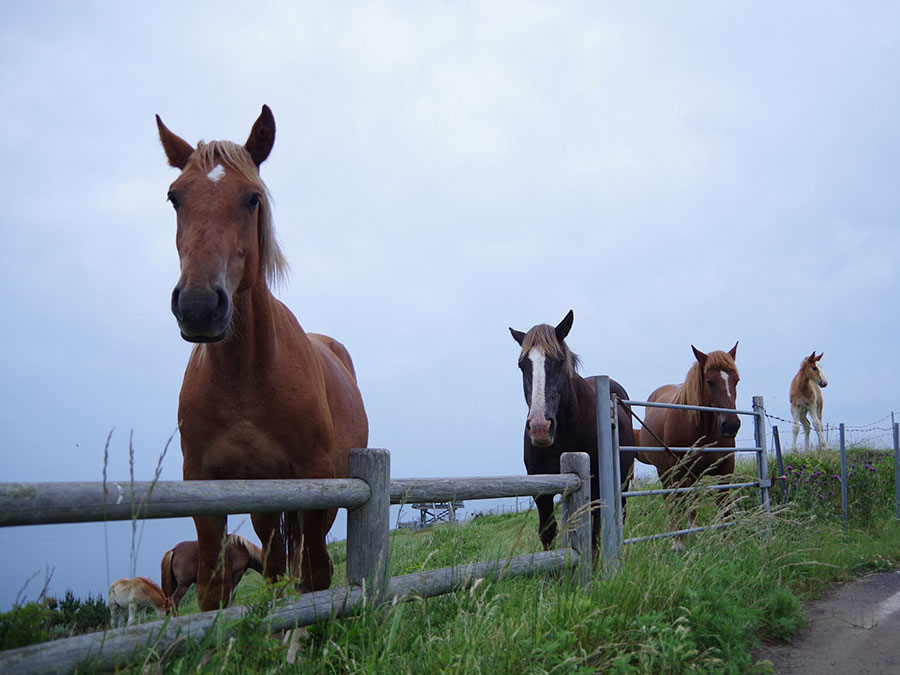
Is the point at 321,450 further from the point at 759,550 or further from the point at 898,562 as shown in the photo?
the point at 898,562

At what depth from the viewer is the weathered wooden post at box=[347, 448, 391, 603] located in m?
3.14

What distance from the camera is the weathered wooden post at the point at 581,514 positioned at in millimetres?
4539

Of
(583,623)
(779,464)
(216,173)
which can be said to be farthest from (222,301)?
(779,464)

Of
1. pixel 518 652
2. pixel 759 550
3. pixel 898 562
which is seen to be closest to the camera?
pixel 518 652

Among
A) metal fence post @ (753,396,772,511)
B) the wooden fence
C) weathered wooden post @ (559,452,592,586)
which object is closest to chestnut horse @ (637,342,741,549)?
metal fence post @ (753,396,772,511)

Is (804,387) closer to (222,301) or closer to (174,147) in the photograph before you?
(174,147)

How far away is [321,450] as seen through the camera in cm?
359

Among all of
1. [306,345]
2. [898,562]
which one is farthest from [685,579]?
[898,562]

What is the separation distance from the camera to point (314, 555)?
12.1 feet

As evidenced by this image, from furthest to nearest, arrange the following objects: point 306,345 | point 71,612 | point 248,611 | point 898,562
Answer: point 71,612
point 898,562
point 306,345
point 248,611

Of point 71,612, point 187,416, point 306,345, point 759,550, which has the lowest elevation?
point 71,612

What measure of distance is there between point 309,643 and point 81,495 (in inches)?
48.0

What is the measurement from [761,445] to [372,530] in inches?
249

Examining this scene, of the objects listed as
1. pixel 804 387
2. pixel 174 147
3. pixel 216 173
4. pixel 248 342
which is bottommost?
pixel 248 342
